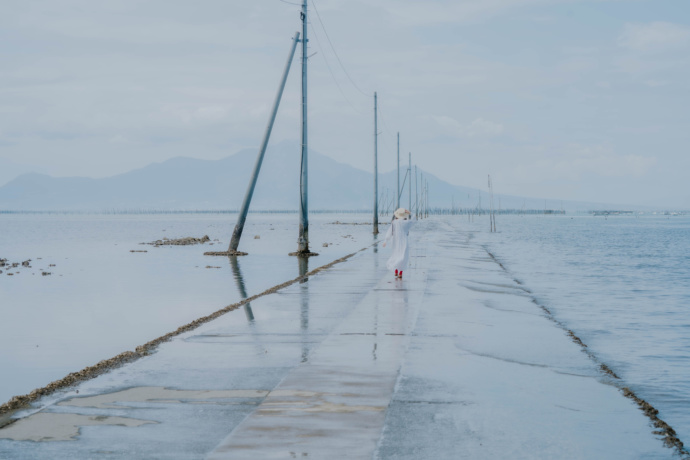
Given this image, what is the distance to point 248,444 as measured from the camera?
18.1 ft

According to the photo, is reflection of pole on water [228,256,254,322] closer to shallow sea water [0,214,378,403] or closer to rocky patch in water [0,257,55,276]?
shallow sea water [0,214,378,403]

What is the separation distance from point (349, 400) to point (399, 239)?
12.3m

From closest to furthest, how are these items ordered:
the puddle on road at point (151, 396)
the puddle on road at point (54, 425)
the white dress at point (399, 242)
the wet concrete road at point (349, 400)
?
the wet concrete road at point (349, 400)
the puddle on road at point (54, 425)
the puddle on road at point (151, 396)
the white dress at point (399, 242)

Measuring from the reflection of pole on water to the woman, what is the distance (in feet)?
12.4

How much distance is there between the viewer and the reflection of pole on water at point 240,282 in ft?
43.5

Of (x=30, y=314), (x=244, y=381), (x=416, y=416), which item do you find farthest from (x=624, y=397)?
(x=30, y=314)

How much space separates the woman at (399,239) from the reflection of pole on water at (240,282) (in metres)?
3.78

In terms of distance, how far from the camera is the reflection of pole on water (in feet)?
43.5

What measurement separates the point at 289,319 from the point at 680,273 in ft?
72.9

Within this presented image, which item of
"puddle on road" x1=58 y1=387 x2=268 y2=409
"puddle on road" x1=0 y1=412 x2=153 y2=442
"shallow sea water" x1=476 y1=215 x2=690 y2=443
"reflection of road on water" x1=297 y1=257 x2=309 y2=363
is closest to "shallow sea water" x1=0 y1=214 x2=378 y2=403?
"reflection of road on water" x1=297 y1=257 x2=309 y2=363

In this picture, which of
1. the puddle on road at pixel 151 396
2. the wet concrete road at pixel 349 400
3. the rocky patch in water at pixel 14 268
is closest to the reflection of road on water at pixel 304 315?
the wet concrete road at pixel 349 400

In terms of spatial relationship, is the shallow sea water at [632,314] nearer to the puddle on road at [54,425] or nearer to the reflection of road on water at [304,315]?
the reflection of road on water at [304,315]

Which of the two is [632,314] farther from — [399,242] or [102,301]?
[102,301]

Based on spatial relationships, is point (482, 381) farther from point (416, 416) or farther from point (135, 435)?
point (135, 435)
